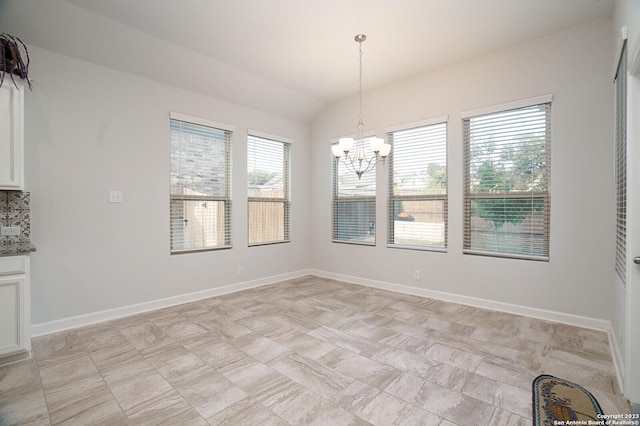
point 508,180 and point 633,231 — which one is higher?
point 508,180

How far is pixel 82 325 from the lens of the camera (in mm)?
3406

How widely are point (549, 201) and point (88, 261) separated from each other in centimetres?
509

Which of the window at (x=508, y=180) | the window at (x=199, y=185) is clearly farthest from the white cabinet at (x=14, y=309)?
the window at (x=508, y=180)

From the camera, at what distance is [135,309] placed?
381cm

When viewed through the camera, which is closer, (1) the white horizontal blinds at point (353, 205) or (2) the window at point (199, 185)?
(2) the window at point (199, 185)

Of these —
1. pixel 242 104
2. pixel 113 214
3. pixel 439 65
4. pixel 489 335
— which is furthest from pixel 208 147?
pixel 489 335

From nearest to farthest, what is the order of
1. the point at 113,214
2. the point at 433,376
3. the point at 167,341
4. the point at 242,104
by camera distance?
the point at 433,376, the point at 167,341, the point at 113,214, the point at 242,104

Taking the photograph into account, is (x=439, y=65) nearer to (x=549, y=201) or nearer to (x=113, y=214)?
(x=549, y=201)

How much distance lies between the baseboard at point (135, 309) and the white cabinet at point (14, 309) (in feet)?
2.14

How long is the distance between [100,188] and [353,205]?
3.53 meters

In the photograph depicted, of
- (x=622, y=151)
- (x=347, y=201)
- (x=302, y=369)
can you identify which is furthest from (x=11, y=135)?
(x=622, y=151)

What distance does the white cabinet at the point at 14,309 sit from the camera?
2.50 meters

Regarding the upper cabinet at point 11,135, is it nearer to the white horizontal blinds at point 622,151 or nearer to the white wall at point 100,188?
the white wall at point 100,188

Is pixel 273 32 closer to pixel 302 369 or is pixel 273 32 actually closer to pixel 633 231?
pixel 302 369
